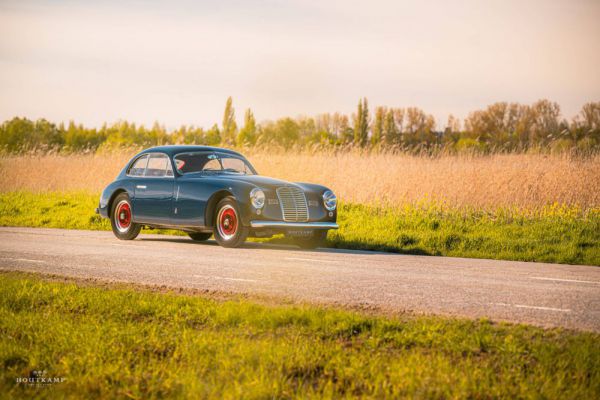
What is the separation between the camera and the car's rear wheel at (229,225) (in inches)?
459

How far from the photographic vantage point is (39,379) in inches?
175

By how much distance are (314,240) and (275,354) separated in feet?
26.2

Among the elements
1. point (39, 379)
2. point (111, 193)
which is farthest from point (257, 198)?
point (39, 379)

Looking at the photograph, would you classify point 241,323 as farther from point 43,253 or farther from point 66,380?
point 43,253

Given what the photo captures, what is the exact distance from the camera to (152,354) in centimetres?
490

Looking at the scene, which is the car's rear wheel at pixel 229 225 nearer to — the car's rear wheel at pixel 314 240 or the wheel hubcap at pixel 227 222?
the wheel hubcap at pixel 227 222

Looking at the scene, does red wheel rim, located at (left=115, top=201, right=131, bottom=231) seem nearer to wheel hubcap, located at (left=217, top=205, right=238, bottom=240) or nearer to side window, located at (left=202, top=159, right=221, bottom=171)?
side window, located at (left=202, top=159, right=221, bottom=171)

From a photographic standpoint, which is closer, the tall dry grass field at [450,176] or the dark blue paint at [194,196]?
the dark blue paint at [194,196]

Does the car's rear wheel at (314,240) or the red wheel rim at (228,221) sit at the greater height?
the red wheel rim at (228,221)

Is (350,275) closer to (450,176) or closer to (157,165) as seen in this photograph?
(157,165)

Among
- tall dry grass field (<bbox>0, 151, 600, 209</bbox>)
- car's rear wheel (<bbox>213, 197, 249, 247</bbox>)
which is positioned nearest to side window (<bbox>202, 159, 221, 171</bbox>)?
car's rear wheel (<bbox>213, 197, 249, 247</bbox>)

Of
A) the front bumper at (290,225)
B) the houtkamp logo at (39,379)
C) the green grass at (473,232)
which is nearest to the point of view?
the houtkamp logo at (39,379)

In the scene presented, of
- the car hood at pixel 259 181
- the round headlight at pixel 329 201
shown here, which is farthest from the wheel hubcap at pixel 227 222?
the round headlight at pixel 329 201

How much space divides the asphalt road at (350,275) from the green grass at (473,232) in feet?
3.90
